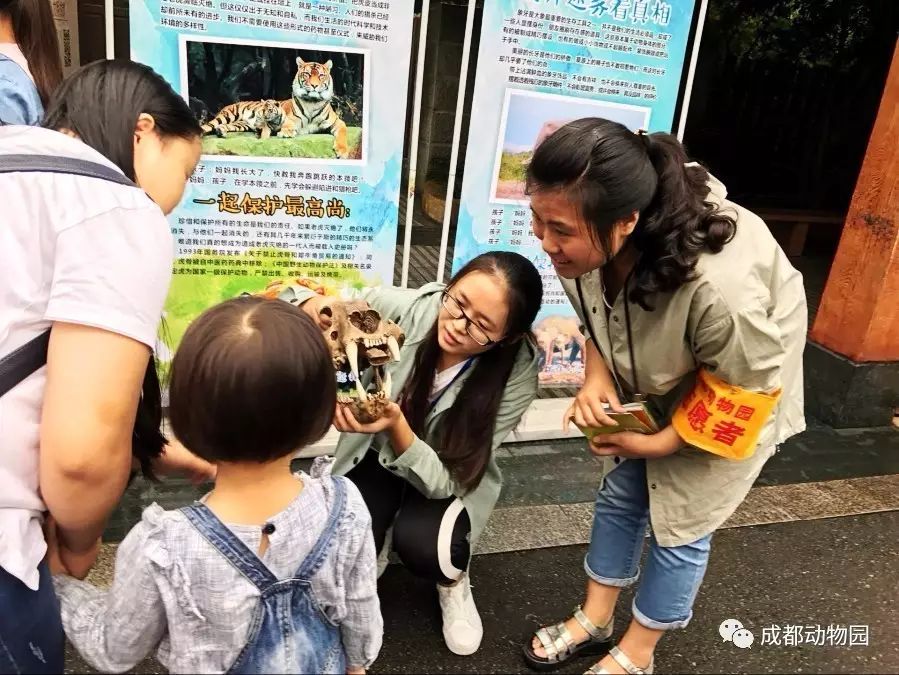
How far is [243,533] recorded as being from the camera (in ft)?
4.12

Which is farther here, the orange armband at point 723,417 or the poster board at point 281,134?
the poster board at point 281,134

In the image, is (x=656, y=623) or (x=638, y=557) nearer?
(x=656, y=623)

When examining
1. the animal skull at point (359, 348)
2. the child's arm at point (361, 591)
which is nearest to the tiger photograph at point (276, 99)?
the animal skull at point (359, 348)

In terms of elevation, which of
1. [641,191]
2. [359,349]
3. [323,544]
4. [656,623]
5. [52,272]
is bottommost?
[656,623]

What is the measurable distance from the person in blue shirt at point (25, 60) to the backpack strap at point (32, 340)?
0.94m

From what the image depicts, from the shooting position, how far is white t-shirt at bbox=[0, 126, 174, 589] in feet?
3.99

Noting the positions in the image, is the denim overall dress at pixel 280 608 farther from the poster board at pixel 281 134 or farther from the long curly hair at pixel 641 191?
the poster board at pixel 281 134

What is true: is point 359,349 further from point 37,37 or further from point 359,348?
point 37,37

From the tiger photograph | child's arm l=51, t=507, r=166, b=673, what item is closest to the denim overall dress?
child's arm l=51, t=507, r=166, b=673

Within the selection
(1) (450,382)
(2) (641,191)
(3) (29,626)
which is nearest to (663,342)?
(2) (641,191)

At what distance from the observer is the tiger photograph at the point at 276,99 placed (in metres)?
2.71

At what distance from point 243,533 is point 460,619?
142 cm

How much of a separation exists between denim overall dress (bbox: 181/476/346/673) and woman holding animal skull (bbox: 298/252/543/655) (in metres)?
0.82

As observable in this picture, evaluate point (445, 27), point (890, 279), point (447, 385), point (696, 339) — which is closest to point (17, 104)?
point (447, 385)
